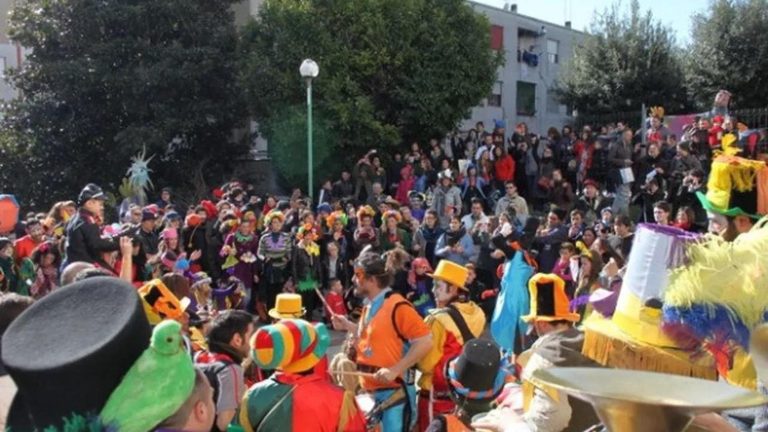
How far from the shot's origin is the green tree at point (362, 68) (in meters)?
20.1

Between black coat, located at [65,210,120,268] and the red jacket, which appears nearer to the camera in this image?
black coat, located at [65,210,120,268]

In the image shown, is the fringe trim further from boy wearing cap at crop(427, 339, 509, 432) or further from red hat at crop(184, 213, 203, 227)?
red hat at crop(184, 213, 203, 227)

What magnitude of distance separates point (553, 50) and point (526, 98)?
3310 millimetres

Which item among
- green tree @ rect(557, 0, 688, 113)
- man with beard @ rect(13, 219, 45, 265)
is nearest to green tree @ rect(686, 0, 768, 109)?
green tree @ rect(557, 0, 688, 113)

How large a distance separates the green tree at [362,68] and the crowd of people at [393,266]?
4.40 feet

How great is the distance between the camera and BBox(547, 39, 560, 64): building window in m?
35.2

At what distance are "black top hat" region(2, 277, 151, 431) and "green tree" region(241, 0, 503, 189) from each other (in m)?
17.4

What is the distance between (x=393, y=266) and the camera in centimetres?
697

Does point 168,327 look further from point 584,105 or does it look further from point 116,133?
point 584,105

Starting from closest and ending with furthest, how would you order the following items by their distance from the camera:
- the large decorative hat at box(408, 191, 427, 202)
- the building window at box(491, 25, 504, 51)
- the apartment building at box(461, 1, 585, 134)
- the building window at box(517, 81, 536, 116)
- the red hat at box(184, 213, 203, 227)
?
1. the red hat at box(184, 213, 203, 227)
2. the large decorative hat at box(408, 191, 427, 202)
3. the building window at box(491, 25, 504, 51)
4. the apartment building at box(461, 1, 585, 134)
5. the building window at box(517, 81, 536, 116)

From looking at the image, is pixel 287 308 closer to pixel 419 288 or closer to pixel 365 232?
pixel 419 288

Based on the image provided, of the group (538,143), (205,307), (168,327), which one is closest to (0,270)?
(205,307)

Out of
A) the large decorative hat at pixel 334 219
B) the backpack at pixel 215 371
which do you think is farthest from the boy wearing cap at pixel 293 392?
the large decorative hat at pixel 334 219

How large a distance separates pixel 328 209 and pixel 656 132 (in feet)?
23.7
